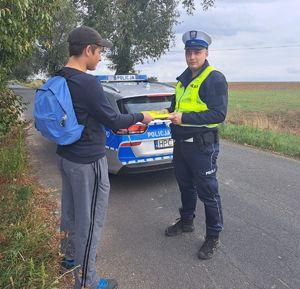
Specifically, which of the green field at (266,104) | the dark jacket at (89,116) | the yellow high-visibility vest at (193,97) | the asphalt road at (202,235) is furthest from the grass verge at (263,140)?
Answer: the green field at (266,104)

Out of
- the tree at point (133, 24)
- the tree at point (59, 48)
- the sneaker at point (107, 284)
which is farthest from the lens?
the tree at point (59, 48)

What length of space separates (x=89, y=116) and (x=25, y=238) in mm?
1280

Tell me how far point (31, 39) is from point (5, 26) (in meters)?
1.37

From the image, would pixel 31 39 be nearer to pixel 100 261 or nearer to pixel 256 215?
pixel 100 261

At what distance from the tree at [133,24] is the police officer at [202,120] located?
1971 centimetres

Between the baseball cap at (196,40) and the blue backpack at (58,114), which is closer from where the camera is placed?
the blue backpack at (58,114)

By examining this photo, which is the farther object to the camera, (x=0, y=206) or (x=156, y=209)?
(x=156, y=209)

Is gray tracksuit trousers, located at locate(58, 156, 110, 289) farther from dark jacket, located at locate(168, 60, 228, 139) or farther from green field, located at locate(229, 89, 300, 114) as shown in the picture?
green field, located at locate(229, 89, 300, 114)

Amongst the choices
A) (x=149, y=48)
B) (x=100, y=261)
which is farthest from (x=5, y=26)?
(x=149, y=48)

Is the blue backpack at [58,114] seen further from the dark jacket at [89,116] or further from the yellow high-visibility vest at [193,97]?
the yellow high-visibility vest at [193,97]

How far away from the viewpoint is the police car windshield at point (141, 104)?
19.3 feet

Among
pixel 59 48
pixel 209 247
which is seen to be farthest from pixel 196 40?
pixel 59 48

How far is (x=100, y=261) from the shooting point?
389 cm

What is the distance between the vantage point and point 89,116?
2.93 metres
